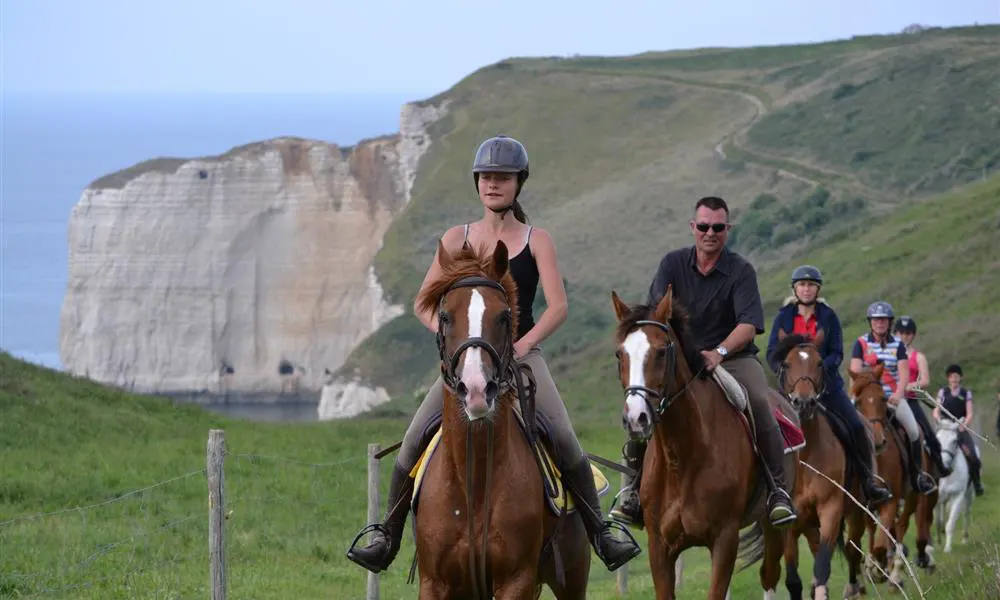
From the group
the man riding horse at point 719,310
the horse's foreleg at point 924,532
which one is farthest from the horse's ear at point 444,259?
the horse's foreleg at point 924,532

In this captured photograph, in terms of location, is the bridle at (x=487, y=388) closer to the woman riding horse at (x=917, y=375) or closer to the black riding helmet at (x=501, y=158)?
the black riding helmet at (x=501, y=158)

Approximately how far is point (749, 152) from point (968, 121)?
14.7 metres

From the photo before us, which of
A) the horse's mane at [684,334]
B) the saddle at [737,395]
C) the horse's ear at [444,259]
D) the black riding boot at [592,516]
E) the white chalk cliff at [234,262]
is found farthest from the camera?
the white chalk cliff at [234,262]

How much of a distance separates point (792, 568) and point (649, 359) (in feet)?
13.6

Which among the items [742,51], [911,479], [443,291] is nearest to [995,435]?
[911,479]

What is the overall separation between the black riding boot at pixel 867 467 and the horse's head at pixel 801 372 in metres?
0.82

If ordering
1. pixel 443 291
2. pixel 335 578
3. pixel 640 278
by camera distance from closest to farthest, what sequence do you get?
pixel 443 291 < pixel 335 578 < pixel 640 278

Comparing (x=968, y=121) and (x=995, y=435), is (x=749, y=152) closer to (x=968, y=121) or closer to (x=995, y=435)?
(x=968, y=121)

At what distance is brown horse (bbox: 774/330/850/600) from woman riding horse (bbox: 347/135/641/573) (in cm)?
503

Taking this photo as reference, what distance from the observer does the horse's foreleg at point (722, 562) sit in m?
9.88

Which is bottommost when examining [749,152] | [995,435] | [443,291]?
[995,435]

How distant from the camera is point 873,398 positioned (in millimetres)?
15977

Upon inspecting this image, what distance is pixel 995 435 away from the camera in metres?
29.0

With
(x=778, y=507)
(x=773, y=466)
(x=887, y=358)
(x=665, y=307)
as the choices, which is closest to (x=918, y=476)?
(x=887, y=358)
